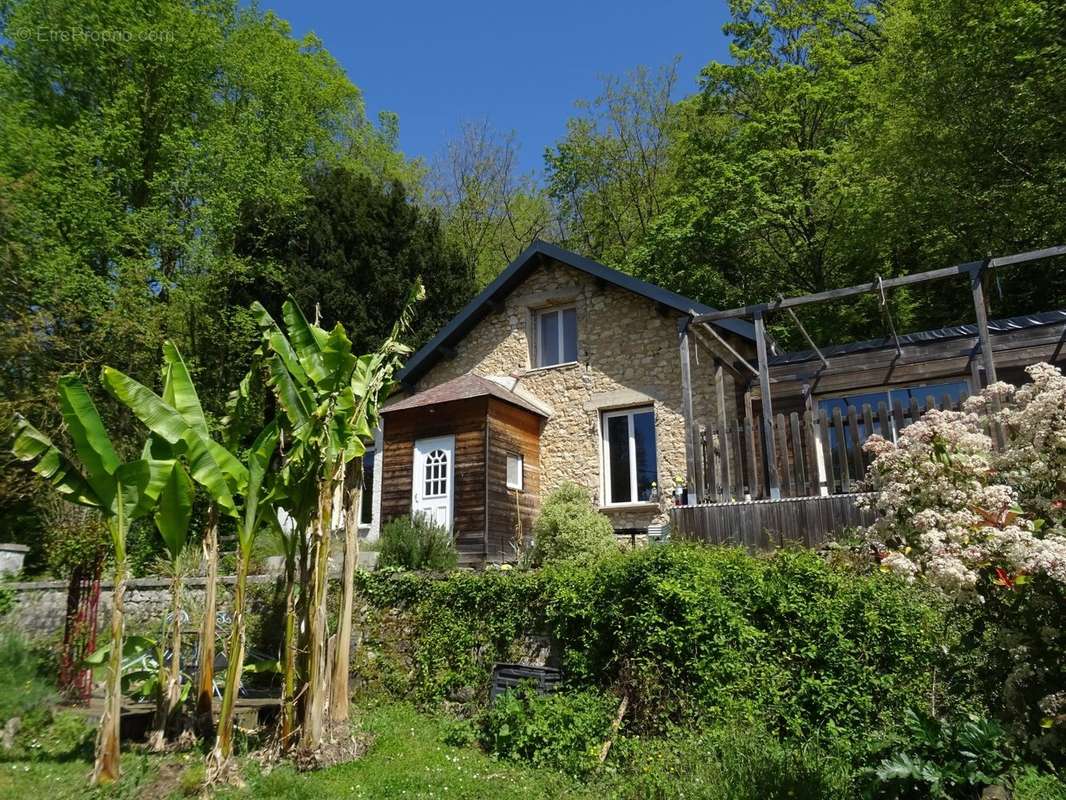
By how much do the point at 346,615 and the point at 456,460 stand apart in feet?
25.0

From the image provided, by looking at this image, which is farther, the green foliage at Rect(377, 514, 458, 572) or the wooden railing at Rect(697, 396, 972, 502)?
the green foliage at Rect(377, 514, 458, 572)

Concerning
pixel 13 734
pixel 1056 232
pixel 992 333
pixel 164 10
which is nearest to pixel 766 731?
pixel 13 734

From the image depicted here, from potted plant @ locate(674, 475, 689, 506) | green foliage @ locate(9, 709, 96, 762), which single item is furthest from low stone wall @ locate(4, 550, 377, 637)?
potted plant @ locate(674, 475, 689, 506)

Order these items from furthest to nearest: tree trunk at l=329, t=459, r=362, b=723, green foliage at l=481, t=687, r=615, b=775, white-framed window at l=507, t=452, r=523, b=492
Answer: white-framed window at l=507, t=452, r=523, b=492
tree trunk at l=329, t=459, r=362, b=723
green foliage at l=481, t=687, r=615, b=775

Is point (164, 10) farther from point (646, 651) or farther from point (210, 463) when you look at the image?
point (646, 651)

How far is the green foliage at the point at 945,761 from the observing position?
4453 millimetres

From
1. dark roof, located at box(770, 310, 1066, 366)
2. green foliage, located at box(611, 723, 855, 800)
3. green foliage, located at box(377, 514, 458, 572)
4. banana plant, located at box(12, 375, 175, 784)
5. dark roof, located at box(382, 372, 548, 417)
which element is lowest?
green foliage, located at box(611, 723, 855, 800)

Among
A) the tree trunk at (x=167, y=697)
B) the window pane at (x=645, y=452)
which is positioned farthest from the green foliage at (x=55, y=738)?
the window pane at (x=645, y=452)

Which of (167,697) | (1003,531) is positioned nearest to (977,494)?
(1003,531)

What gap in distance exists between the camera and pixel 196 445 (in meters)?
7.02

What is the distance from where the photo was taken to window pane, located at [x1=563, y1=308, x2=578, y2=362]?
1652cm

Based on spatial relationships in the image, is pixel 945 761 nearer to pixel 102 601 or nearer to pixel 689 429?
pixel 689 429

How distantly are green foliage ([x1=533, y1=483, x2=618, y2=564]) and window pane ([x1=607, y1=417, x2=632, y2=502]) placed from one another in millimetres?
2688

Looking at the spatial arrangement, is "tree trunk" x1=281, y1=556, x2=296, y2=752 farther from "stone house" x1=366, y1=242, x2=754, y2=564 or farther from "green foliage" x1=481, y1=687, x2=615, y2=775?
"stone house" x1=366, y1=242, x2=754, y2=564
